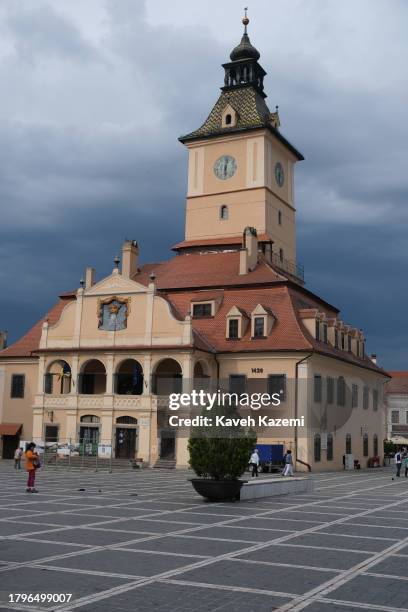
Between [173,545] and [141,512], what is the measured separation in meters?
6.12

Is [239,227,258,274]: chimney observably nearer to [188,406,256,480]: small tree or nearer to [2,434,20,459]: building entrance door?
[2,434,20,459]: building entrance door

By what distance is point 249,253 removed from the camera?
52.7 m

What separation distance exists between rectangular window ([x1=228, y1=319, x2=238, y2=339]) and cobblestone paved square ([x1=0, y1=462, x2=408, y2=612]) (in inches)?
935

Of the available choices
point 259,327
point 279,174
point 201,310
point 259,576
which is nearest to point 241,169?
point 279,174

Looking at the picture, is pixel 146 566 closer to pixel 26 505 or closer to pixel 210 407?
pixel 26 505

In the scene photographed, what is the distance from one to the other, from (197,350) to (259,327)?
4.78 meters

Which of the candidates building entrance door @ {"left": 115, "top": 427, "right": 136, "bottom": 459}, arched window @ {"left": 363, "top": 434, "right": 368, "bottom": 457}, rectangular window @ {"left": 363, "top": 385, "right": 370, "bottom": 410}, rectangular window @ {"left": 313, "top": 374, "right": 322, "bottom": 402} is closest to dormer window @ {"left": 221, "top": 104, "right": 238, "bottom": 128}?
rectangular window @ {"left": 363, "top": 385, "right": 370, "bottom": 410}

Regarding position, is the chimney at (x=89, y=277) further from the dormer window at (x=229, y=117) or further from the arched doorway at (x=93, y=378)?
the dormer window at (x=229, y=117)

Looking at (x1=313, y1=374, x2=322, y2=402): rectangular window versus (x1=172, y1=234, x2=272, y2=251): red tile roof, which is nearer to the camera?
(x1=313, y1=374, x2=322, y2=402): rectangular window

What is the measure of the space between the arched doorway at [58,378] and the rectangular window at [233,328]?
38.0 ft

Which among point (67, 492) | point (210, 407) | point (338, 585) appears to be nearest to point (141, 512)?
point (210, 407)

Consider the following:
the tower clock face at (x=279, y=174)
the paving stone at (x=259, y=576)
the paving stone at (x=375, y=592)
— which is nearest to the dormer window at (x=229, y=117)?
the tower clock face at (x=279, y=174)

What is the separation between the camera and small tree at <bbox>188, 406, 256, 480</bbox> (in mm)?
23109

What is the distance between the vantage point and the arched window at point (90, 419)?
48.0 m
